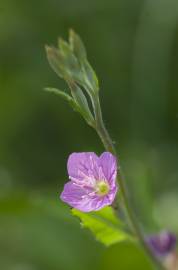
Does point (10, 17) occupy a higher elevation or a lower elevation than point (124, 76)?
higher

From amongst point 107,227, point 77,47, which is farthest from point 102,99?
point 77,47

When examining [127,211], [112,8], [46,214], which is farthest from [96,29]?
[127,211]

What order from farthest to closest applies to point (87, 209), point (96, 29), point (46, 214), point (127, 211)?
1. point (96, 29)
2. point (46, 214)
3. point (127, 211)
4. point (87, 209)

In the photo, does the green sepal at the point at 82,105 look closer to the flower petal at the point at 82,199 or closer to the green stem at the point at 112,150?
the green stem at the point at 112,150

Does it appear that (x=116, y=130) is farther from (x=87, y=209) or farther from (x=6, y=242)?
(x=87, y=209)

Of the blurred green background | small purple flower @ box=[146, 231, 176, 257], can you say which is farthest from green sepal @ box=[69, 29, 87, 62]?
the blurred green background

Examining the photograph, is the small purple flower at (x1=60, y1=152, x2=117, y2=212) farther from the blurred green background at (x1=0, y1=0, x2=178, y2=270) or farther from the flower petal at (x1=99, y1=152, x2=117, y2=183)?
the blurred green background at (x1=0, y1=0, x2=178, y2=270)

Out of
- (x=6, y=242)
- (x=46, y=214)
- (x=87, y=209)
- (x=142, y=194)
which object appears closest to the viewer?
(x=87, y=209)

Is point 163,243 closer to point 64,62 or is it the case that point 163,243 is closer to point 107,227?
point 107,227
